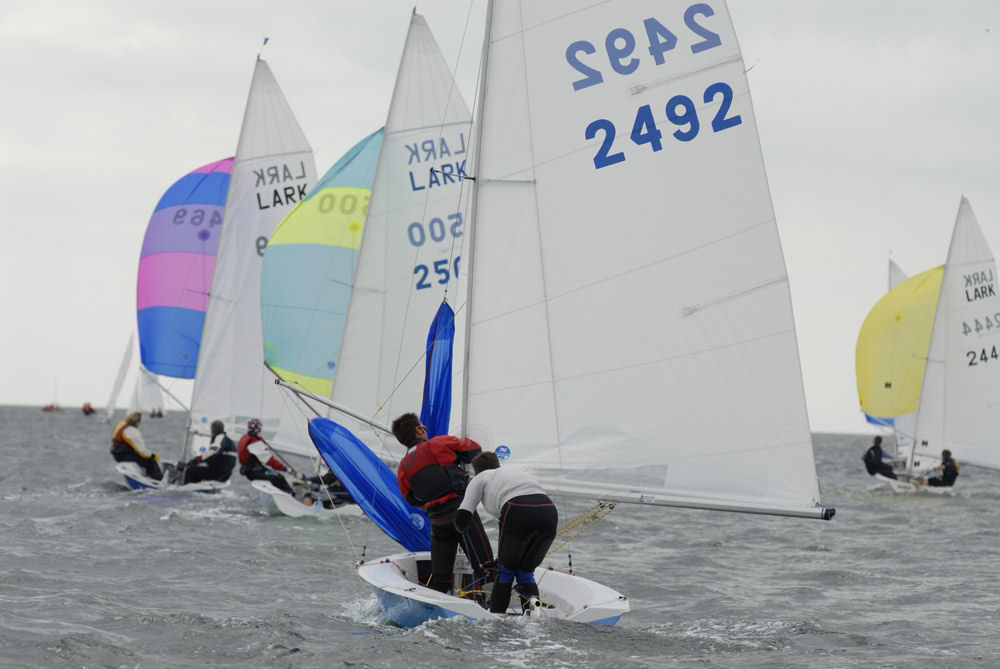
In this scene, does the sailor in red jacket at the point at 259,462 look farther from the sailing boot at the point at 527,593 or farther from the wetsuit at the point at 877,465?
the wetsuit at the point at 877,465

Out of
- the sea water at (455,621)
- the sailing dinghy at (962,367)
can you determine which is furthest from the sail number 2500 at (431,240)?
the sailing dinghy at (962,367)

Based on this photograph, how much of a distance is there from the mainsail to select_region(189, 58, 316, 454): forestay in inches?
60.6

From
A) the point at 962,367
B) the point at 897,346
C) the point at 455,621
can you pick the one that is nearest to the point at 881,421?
the point at 897,346

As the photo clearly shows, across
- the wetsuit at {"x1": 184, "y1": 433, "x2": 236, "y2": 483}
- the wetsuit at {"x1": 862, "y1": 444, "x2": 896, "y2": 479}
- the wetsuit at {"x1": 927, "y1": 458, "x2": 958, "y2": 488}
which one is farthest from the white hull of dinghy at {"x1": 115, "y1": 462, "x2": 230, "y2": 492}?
the wetsuit at {"x1": 927, "y1": 458, "x2": 958, "y2": 488}

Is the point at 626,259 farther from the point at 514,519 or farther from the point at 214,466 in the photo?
the point at 214,466

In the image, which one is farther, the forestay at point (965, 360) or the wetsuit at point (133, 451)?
the forestay at point (965, 360)

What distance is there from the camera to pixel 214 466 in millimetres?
18359

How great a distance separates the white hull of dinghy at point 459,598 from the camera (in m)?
7.16

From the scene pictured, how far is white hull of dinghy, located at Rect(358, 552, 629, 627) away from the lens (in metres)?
7.16

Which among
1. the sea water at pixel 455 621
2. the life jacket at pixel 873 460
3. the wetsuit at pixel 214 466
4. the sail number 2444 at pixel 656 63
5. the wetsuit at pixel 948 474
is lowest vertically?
the sea water at pixel 455 621

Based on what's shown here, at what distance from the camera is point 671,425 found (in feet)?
26.2

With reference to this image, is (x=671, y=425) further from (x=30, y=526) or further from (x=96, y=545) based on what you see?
(x=30, y=526)

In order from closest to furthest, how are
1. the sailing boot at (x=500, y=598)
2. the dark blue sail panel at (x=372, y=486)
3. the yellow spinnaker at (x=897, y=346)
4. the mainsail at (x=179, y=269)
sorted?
the sailing boot at (x=500, y=598)
the dark blue sail panel at (x=372, y=486)
the mainsail at (x=179, y=269)
the yellow spinnaker at (x=897, y=346)

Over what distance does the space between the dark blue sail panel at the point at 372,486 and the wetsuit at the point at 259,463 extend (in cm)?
813
